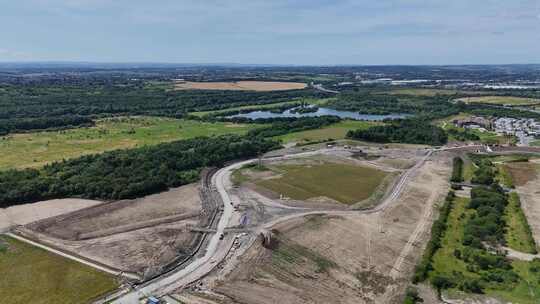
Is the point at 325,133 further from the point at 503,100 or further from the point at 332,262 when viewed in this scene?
the point at 503,100

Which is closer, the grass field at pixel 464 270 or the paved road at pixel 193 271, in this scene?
the paved road at pixel 193 271

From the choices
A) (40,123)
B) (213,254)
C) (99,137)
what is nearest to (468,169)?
(213,254)

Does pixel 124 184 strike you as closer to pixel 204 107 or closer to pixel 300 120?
pixel 300 120

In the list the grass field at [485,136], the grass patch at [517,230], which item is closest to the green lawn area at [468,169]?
the grass patch at [517,230]

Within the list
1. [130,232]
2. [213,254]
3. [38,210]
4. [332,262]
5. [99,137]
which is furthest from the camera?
[99,137]

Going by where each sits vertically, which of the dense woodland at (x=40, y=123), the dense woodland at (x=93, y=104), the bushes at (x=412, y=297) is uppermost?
the dense woodland at (x=93, y=104)

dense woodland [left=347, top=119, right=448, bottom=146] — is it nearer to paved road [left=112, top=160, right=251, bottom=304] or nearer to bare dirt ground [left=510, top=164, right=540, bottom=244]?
bare dirt ground [left=510, top=164, right=540, bottom=244]

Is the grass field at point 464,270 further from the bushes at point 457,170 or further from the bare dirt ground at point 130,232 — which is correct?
the bare dirt ground at point 130,232
